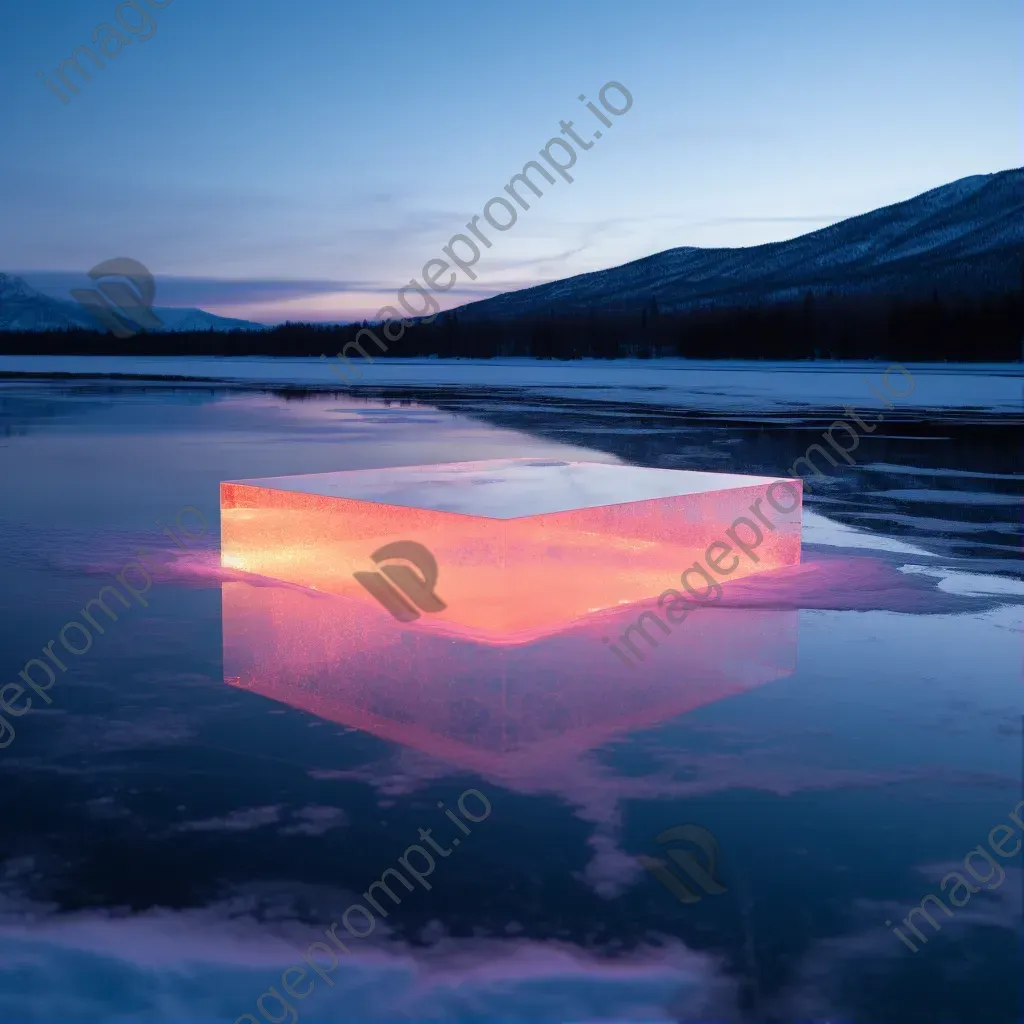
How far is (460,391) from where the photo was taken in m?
27.8

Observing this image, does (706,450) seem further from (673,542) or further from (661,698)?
(661,698)

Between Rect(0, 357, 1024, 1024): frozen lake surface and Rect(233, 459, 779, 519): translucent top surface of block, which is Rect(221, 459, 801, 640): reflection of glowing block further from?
Rect(0, 357, 1024, 1024): frozen lake surface

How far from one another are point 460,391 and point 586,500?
75.8ft

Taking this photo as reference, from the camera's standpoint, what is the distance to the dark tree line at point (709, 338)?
66.9 metres

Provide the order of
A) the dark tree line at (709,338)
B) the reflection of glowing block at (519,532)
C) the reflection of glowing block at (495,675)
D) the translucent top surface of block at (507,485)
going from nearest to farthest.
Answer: the reflection of glowing block at (495,675) < the reflection of glowing block at (519,532) < the translucent top surface of block at (507,485) < the dark tree line at (709,338)

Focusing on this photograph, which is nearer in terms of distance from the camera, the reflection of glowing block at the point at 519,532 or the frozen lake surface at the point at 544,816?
the frozen lake surface at the point at 544,816

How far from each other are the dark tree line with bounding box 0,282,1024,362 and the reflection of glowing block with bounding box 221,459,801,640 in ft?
202

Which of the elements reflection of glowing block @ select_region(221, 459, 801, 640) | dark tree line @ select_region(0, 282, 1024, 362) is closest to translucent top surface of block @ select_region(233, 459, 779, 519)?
reflection of glowing block @ select_region(221, 459, 801, 640)

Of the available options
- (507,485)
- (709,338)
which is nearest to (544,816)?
(507,485)

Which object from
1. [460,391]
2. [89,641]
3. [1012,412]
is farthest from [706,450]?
[460,391]

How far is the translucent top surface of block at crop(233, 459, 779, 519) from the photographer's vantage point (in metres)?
4.84

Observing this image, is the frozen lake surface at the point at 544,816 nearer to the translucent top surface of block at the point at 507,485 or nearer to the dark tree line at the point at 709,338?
the translucent top surface of block at the point at 507,485

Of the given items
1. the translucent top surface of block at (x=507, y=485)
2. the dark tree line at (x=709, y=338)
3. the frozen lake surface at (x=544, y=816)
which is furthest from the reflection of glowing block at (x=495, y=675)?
the dark tree line at (x=709, y=338)

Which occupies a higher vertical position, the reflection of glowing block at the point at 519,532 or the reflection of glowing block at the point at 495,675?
the reflection of glowing block at the point at 519,532
